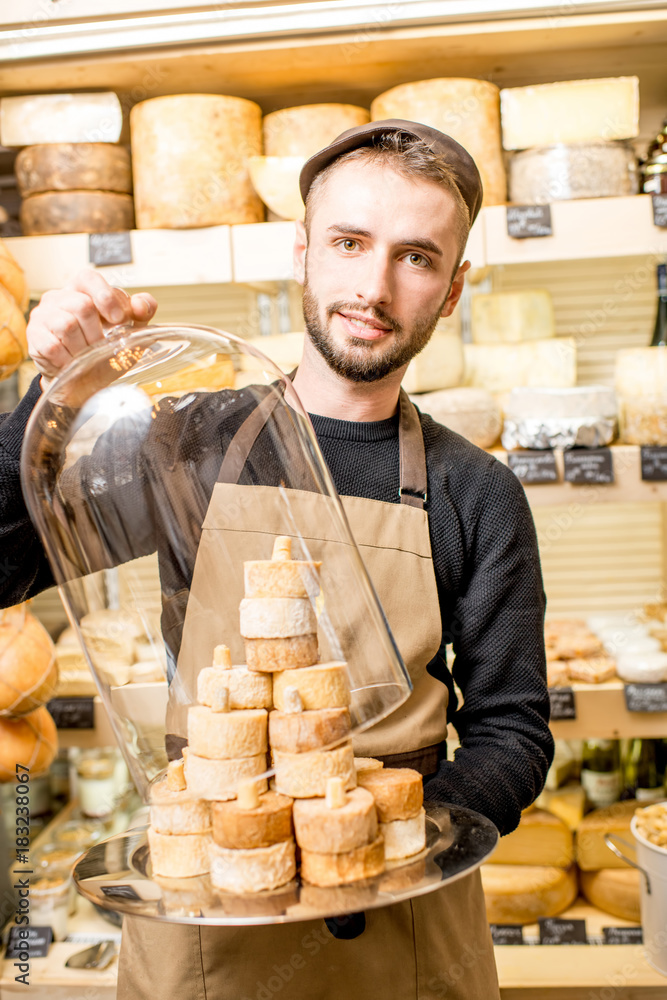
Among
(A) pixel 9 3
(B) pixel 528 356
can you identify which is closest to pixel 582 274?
(B) pixel 528 356

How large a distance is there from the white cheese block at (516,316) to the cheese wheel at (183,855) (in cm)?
167

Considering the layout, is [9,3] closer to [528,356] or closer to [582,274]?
[528,356]

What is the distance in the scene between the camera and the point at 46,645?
5.55 ft

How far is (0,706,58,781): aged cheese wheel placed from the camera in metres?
1.64

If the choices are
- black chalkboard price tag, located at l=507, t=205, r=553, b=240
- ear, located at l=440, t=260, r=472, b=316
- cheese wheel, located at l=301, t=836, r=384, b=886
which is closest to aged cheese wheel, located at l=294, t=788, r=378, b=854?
cheese wheel, located at l=301, t=836, r=384, b=886

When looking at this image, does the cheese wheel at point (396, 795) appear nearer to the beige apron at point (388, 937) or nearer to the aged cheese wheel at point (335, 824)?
the aged cheese wheel at point (335, 824)

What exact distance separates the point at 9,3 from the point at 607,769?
246 cm

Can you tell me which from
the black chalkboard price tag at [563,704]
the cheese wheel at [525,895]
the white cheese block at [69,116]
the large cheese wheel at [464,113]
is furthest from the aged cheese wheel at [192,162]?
the cheese wheel at [525,895]

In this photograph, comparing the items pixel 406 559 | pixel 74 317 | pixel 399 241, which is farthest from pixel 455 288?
pixel 74 317

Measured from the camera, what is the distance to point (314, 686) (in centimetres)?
75

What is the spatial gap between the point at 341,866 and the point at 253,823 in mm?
83

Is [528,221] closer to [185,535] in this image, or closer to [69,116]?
[69,116]

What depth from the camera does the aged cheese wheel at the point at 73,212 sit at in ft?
6.61

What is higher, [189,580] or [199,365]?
[199,365]
